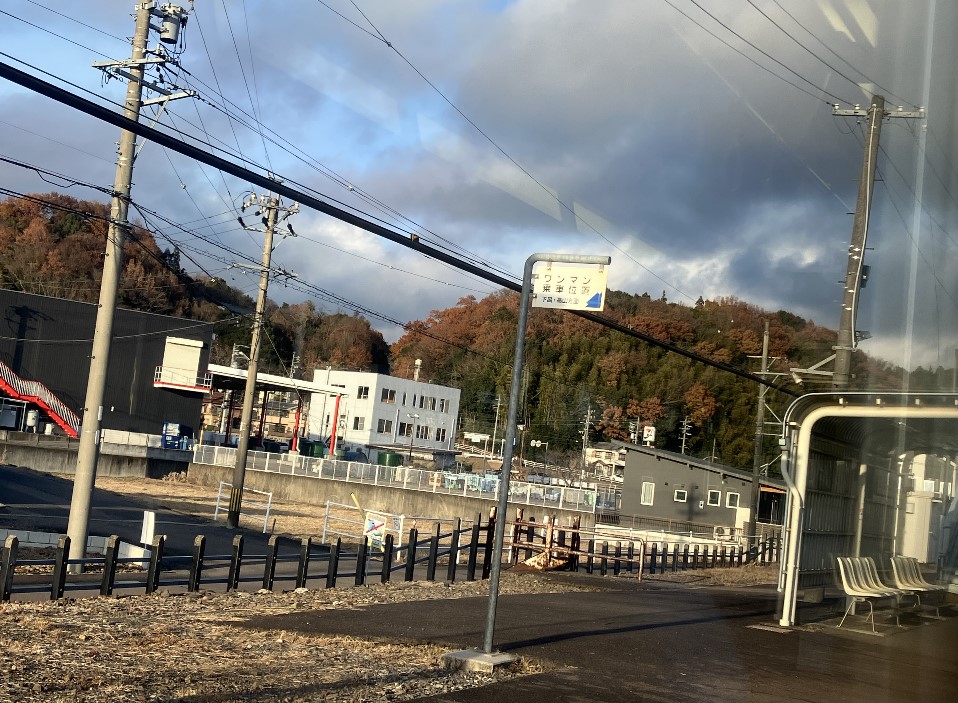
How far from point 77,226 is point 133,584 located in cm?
7673

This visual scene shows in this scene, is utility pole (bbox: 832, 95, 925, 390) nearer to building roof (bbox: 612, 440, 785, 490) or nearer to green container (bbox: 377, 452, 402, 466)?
building roof (bbox: 612, 440, 785, 490)

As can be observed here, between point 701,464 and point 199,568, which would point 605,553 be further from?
point 701,464

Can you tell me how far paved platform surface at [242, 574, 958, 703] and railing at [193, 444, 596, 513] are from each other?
29.4 m

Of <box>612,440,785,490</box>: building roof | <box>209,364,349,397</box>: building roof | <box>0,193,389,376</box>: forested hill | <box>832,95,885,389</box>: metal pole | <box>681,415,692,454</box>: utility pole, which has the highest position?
<box>0,193,389,376</box>: forested hill

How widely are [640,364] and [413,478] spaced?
45.6ft

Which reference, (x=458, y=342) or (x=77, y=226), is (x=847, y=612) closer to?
(x=458, y=342)

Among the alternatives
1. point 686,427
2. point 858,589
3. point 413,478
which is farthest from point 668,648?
point 413,478

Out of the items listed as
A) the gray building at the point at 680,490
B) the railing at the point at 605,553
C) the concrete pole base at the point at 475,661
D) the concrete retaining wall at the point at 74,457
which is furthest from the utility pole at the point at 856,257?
the concrete retaining wall at the point at 74,457

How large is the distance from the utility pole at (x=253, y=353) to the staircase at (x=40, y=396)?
27.1m

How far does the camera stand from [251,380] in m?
31.5

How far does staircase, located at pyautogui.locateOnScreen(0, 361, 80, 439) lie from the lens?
5497cm

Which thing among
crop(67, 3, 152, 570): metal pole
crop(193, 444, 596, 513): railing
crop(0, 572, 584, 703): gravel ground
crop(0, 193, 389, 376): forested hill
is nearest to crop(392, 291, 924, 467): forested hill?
crop(193, 444, 596, 513): railing

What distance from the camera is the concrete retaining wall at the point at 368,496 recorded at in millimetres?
44506

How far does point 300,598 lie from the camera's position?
13297mm
